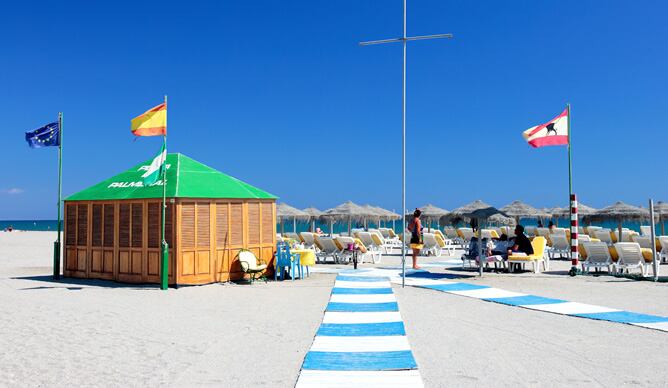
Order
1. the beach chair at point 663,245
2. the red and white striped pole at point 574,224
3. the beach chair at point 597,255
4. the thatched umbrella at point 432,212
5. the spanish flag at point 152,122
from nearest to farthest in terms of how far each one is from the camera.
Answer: the spanish flag at point 152,122 → the red and white striped pole at point 574,224 → the beach chair at point 597,255 → the beach chair at point 663,245 → the thatched umbrella at point 432,212

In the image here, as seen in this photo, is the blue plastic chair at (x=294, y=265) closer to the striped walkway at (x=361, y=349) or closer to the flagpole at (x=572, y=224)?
the striped walkway at (x=361, y=349)

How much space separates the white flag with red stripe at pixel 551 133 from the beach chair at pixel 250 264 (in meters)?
7.34

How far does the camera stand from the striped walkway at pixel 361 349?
200 inches

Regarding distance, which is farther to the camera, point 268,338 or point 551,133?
point 551,133

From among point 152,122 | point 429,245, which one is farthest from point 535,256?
point 152,122

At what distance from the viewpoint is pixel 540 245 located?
46.9 feet

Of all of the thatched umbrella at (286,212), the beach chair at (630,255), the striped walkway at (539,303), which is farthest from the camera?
the thatched umbrella at (286,212)

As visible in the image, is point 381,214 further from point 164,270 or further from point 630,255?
point 164,270

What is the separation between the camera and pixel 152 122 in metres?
12.2

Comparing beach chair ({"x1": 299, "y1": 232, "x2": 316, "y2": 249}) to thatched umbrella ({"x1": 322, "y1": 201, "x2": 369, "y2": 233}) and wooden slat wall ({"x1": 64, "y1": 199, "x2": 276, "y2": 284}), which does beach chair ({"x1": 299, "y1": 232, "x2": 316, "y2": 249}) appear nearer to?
wooden slat wall ({"x1": 64, "y1": 199, "x2": 276, "y2": 284})

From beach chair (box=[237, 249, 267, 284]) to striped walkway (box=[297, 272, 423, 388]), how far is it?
9.55 ft

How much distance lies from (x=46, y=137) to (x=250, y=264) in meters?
6.73

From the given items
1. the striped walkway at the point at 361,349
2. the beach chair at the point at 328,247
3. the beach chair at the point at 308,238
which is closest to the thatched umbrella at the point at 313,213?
the beach chair at the point at 308,238

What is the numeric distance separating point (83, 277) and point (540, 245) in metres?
11.2
